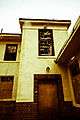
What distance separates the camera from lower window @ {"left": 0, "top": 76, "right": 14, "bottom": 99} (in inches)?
352

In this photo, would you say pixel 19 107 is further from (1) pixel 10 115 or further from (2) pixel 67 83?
(2) pixel 67 83

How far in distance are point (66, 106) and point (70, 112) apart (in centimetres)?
38

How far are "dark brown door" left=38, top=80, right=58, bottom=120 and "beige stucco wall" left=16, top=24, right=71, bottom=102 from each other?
1.77 feet

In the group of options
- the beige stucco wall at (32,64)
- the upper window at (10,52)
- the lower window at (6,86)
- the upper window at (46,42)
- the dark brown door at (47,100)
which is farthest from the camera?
the upper window at (10,52)

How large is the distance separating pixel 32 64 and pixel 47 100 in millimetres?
2397

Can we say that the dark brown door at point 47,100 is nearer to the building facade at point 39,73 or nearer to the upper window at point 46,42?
the building facade at point 39,73

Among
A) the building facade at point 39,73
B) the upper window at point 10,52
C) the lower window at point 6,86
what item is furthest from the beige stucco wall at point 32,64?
the upper window at point 10,52

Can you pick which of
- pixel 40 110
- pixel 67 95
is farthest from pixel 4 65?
pixel 67 95

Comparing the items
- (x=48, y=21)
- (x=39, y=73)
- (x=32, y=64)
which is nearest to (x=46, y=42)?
(x=48, y=21)

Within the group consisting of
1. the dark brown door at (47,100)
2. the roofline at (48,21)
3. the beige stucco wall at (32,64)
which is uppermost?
the roofline at (48,21)

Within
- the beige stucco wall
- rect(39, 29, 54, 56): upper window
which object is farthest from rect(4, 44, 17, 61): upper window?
rect(39, 29, 54, 56): upper window

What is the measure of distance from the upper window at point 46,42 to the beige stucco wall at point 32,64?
12.0 inches

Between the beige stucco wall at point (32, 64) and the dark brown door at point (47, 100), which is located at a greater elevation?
the beige stucco wall at point (32, 64)

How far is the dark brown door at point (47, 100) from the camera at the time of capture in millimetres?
7564
